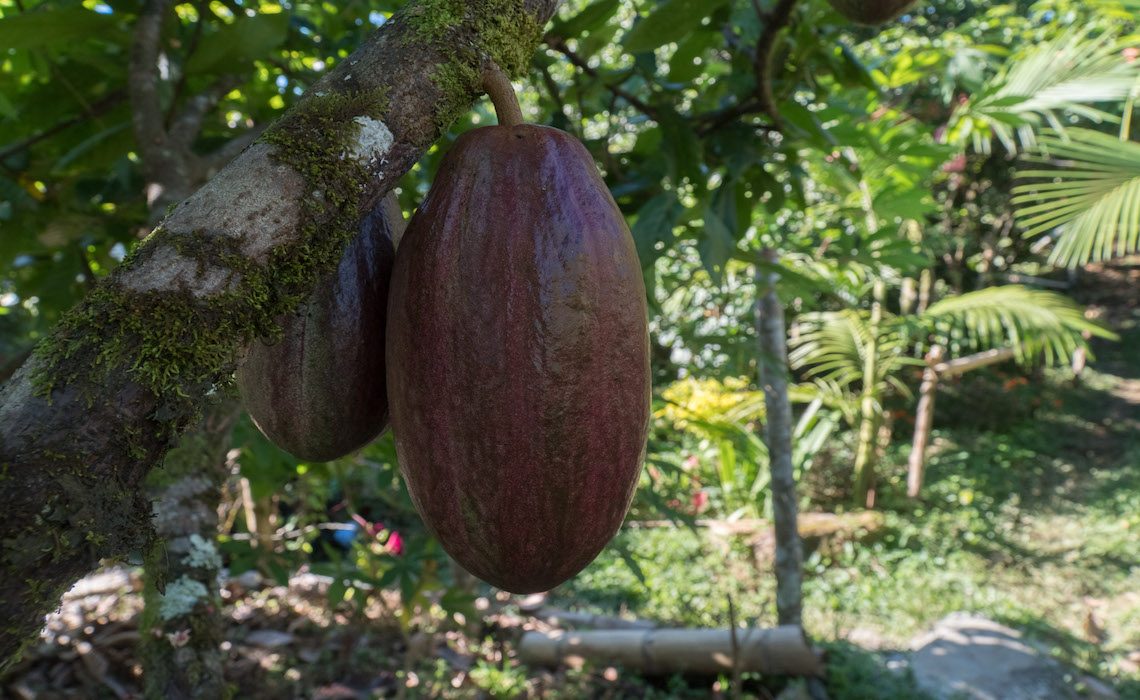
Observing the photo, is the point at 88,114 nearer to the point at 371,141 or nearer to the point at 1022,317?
the point at 371,141

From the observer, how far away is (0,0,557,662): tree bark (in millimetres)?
452

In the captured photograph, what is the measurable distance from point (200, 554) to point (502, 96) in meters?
0.97

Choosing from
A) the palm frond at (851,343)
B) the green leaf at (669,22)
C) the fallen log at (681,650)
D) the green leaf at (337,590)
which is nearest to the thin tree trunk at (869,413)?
the palm frond at (851,343)

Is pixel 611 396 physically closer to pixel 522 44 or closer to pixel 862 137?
pixel 522 44

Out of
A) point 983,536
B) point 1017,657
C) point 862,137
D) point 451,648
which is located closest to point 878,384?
point 983,536

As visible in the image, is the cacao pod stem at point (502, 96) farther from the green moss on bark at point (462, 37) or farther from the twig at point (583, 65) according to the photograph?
the twig at point (583, 65)

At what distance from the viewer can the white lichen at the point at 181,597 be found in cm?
126

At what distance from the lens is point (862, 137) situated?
181cm

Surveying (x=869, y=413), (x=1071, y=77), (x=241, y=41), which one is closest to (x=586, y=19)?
(x=241, y=41)

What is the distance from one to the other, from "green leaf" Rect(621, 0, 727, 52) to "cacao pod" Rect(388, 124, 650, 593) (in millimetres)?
697

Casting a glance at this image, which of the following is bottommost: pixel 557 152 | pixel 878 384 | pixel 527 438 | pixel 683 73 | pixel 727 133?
pixel 878 384

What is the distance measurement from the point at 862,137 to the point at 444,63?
4.60 ft

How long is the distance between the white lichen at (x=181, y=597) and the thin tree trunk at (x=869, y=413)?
6430mm

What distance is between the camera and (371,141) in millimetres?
619
